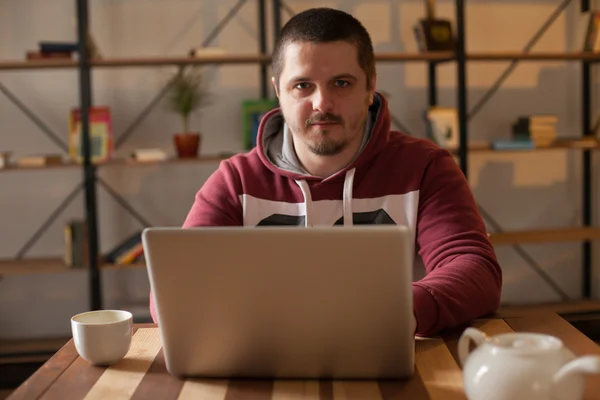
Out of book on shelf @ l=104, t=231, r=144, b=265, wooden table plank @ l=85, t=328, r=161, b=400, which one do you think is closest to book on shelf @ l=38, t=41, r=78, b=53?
book on shelf @ l=104, t=231, r=144, b=265

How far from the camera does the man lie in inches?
74.5

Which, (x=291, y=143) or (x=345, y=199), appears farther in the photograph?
(x=291, y=143)

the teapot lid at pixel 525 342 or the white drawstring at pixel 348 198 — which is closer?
the teapot lid at pixel 525 342

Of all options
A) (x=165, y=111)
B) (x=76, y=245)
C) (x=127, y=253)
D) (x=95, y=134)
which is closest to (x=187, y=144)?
(x=165, y=111)

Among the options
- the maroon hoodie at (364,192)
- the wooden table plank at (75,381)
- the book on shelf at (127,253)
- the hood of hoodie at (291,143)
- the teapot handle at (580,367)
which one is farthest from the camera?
Result: the book on shelf at (127,253)

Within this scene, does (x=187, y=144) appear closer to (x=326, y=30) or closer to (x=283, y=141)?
(x=283, y=141)

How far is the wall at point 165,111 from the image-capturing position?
12.3ft

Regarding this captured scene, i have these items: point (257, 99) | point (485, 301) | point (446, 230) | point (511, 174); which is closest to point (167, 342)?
point (485, 301)

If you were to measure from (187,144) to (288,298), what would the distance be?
2552 mm

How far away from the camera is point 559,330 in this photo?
142cm

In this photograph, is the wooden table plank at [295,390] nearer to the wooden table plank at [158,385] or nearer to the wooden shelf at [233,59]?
the wooden table plank at [158,385]

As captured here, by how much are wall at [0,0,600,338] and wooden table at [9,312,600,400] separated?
97.7 inches

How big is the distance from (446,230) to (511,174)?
2.34 meters

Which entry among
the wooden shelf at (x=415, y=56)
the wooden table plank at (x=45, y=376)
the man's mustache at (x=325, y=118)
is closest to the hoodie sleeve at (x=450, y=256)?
the man's mustache at (x=325, y=118)
